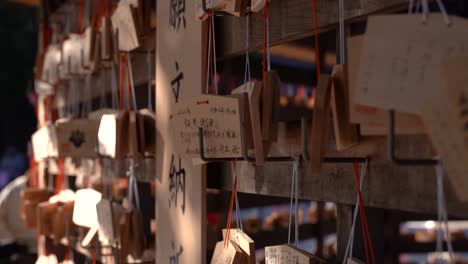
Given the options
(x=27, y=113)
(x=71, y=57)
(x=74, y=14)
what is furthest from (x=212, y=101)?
→ (x=27, y=113)

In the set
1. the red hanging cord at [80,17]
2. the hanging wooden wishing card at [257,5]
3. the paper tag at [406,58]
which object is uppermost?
the red hanging cord at [80,17]

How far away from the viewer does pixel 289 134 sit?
754 mm

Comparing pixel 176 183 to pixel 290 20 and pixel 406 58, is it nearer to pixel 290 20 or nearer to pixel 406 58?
pixel 290 20

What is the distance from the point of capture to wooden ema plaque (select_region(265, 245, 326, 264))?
63cm

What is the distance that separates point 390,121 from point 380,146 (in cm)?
12

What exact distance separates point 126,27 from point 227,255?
2.05 ft

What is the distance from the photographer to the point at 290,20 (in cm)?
77

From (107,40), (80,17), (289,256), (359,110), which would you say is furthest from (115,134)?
(80,17)

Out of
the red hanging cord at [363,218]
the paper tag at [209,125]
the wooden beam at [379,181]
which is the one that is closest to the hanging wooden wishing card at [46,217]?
the paper tag at [209,125]

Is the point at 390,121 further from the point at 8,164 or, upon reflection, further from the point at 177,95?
the point at 8,164

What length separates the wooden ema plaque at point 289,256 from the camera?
63 centimetres

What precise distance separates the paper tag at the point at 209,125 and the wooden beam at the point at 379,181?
78 mm

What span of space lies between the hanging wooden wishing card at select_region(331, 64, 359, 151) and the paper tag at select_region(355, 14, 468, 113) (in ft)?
0.26

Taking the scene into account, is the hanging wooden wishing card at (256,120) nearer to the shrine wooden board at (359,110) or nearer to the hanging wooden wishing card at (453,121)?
the shrine wooden board at (359,110)
